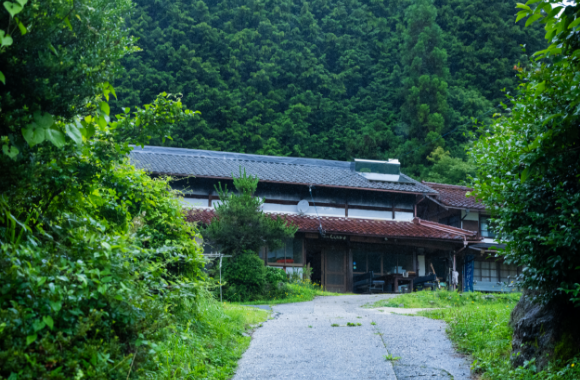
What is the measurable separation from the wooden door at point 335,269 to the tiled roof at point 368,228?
1.33 meters

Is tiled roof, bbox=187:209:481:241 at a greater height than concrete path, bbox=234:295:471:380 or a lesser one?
greater

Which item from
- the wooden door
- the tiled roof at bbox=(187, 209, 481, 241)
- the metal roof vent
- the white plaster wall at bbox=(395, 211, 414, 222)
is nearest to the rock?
the tiled roof at bbox=(187, 209, 481, 241)

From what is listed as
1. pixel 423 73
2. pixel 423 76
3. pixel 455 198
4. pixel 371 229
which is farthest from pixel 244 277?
pixel 423 73

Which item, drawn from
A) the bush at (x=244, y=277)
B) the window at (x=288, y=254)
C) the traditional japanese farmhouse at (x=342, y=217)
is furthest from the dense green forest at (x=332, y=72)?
the bush at (x=244, y=277)

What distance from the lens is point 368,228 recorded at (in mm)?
18625

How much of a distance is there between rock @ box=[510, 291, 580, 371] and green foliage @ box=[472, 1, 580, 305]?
21 cm

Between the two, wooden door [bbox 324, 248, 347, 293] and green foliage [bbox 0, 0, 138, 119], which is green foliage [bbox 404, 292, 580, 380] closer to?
green foliage [bbox 0, 0, 138, 119]

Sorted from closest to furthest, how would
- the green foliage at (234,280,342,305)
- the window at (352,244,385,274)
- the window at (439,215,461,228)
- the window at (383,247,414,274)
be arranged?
the green foliage at (234,280,342,305) → the window at (352,244,385,274) → the window at (383,247,414,274) → the window at (439,215,461,228)

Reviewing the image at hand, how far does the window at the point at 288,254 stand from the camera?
60.4 ft

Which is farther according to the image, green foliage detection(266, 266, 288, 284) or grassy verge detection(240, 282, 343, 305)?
green foliage detection(266, 266, 288, 284)

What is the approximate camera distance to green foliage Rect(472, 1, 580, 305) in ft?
14.4

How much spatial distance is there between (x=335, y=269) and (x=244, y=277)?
23.4 feet

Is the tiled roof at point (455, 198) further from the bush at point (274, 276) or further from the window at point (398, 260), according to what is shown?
the bush at point (274, 276)

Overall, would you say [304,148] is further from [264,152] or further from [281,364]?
[281,364]
